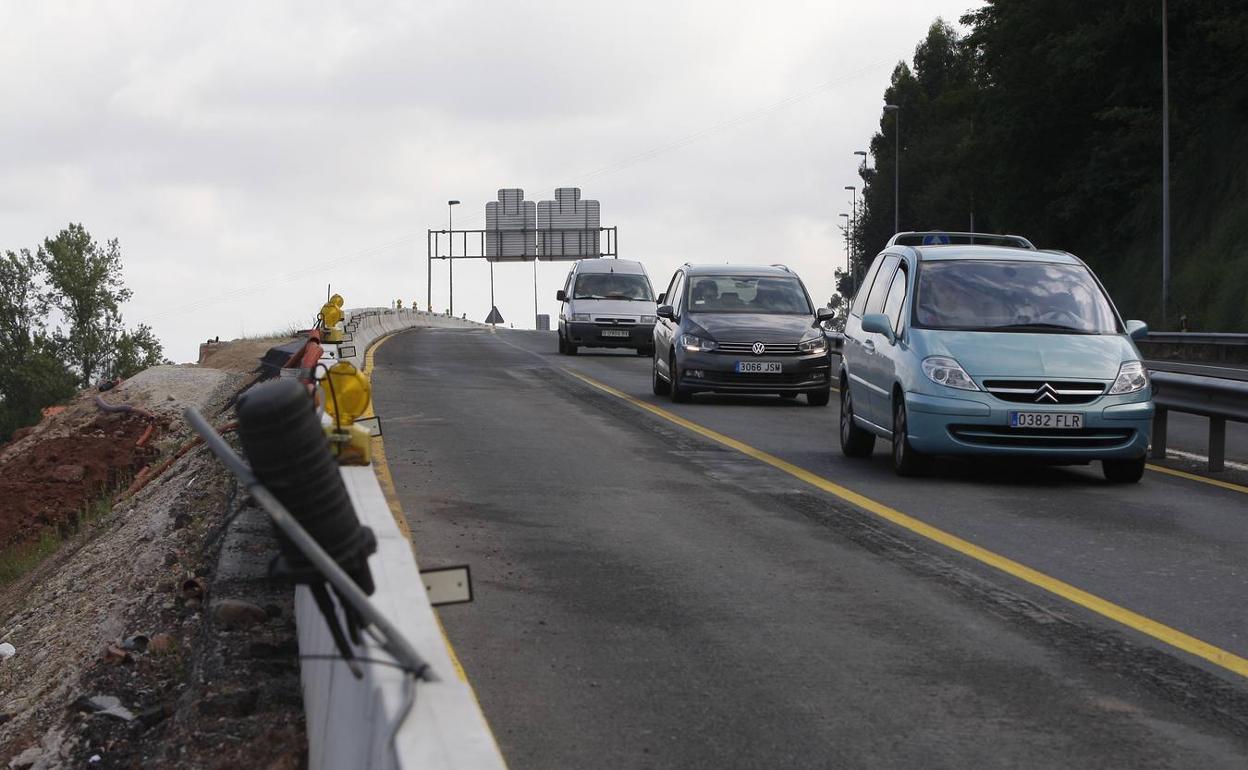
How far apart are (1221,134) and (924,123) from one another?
63.1m

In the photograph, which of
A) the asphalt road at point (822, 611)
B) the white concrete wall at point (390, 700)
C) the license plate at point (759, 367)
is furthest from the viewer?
the license plate at point (759, 367)

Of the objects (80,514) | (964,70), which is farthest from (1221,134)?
(964,70)

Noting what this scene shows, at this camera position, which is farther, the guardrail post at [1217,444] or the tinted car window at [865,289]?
the tinted car window at [865,289]

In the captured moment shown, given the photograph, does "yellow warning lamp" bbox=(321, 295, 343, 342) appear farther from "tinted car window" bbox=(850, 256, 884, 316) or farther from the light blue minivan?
"tinted car window" bbox=(850, 256, 884, 316)

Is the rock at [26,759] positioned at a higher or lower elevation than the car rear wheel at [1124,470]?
lower

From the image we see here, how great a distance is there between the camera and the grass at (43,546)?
1795 cm

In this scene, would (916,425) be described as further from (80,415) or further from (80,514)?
(80,415)

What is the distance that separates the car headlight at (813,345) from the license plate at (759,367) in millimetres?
372

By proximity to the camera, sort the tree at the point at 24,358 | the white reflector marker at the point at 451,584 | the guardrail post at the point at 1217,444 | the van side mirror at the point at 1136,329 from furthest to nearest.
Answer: the tree at the point at 24,358
the guardrail post at the point at 1217,444
the van side mirror at the point at 1136,329
the white reflector marker at the point at 451,584

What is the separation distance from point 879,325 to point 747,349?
7367mm

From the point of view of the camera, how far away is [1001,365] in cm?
1241

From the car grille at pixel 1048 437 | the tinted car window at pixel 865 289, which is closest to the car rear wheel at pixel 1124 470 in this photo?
the car grille at pixel 1048 437

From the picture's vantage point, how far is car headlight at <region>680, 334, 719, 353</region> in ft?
68.2

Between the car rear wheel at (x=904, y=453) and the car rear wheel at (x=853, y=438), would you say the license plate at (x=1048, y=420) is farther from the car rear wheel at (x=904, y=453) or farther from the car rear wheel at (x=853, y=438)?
the car rear wheel at (x=853, y=438)
